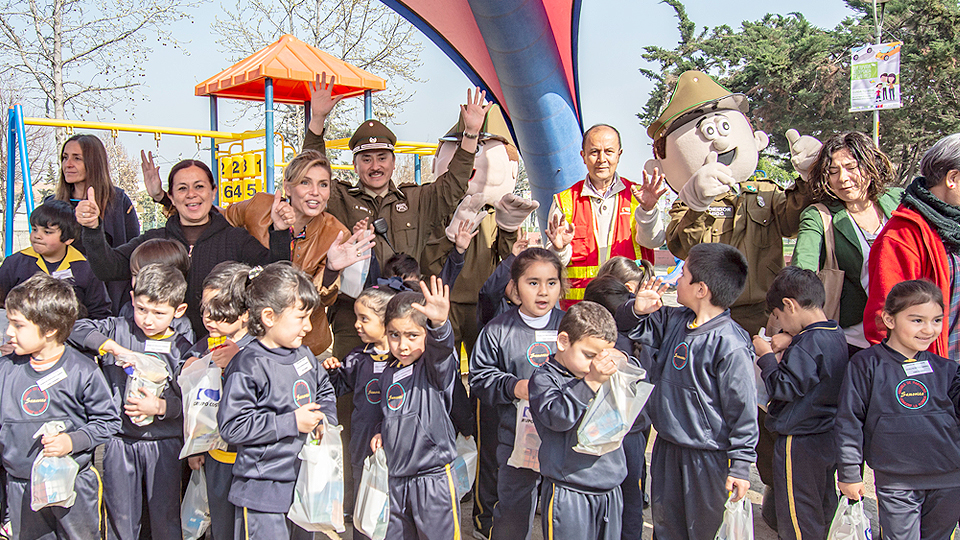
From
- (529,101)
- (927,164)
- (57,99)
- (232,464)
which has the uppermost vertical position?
(57,99)

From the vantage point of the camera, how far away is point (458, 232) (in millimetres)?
3400

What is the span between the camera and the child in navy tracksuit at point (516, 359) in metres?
2.70

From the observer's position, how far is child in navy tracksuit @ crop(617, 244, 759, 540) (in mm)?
2408

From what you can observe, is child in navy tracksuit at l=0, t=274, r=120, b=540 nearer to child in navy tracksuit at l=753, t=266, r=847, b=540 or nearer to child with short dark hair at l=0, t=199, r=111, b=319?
child with short dark hair at l=0, t=199, r=111, b=319

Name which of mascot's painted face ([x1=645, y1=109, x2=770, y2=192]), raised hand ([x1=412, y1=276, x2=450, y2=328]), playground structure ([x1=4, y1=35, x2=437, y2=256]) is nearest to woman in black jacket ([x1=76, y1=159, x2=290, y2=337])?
raised hand ([x1=412, y1=276, x2=450, y2=328])

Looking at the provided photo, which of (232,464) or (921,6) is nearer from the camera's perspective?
(232,464)

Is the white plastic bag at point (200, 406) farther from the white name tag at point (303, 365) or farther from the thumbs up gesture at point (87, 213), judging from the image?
the thumbs up gesture at point (87, 213)

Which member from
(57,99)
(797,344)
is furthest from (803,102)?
(797,344)

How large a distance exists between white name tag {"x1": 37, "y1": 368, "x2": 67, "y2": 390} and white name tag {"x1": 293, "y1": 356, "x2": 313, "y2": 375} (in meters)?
0.94

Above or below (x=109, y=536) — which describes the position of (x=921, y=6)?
above

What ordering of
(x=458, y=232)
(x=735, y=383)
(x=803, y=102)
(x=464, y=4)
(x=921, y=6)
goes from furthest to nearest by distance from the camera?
(x=803, y=102) < (x=921, y=6) < (x=464, y=4) < (x=458, y=232) < (x=735, y=383)

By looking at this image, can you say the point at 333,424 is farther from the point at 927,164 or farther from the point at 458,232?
the point at 927,164

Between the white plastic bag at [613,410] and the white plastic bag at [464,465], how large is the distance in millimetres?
634

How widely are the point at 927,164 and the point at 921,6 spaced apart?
2403 centimetres
